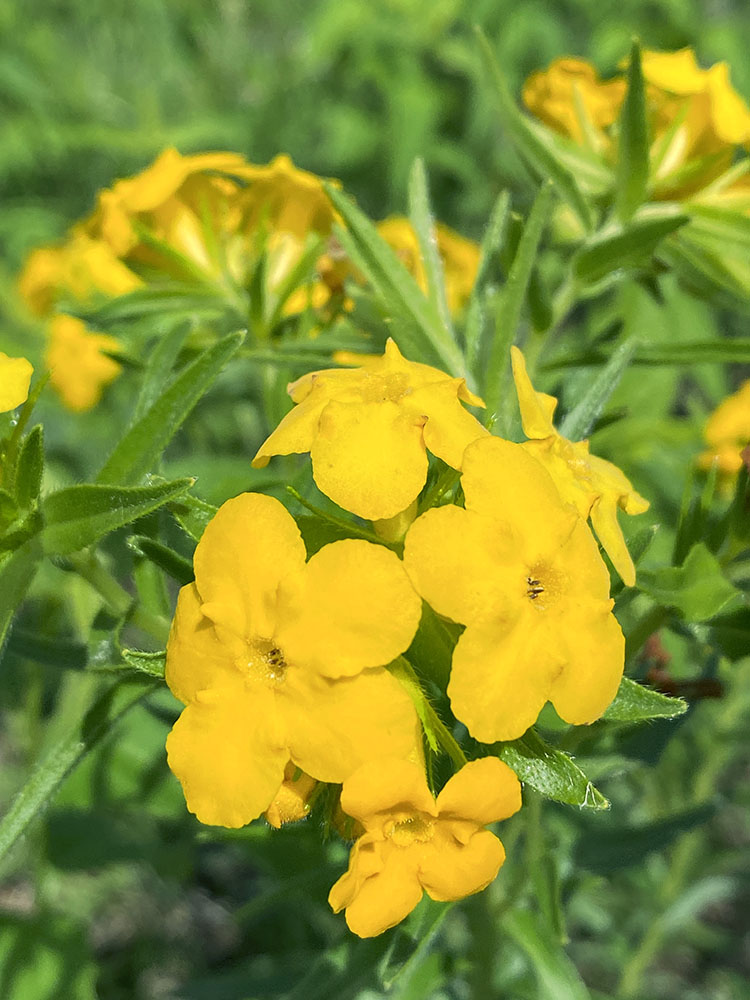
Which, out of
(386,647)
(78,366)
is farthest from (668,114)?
(78,366)

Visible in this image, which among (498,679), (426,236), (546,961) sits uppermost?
(426,236)

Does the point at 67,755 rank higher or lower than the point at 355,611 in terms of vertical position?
lower

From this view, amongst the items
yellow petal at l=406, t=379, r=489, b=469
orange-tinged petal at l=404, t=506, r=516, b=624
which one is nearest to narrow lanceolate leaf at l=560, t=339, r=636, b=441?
yellow petal at l=406, t=379, r=489, b=469

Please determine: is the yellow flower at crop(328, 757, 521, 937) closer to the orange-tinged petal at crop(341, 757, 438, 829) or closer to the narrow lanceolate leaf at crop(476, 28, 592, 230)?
the orange-tinged petal at crop(341, 757, 438, 829)

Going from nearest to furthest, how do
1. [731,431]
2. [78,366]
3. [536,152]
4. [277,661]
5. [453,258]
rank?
[277,661], [536,152], [731,431], [453,258], [78,366]

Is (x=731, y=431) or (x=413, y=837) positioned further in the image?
(x=731, y=431)

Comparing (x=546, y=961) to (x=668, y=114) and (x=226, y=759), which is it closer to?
(x=226, y=759)

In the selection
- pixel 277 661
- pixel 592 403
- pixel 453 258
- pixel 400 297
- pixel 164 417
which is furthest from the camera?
pixel 453 258
